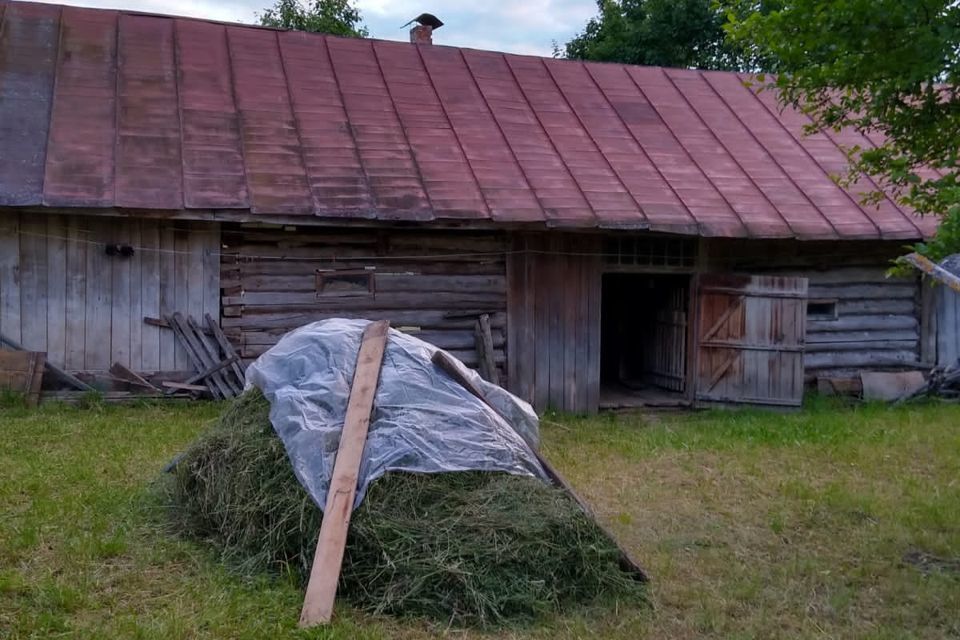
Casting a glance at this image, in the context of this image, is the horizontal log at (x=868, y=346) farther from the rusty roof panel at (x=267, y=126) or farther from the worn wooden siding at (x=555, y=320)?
the rusty roof panel at (x=267, y=126)

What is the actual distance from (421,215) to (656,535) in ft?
16.9

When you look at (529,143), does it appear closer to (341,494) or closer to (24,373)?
(24,373)

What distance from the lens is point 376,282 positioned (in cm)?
1077

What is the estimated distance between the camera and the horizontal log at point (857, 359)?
41.1 ft

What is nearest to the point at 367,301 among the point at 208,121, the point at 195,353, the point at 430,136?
the point at 195,353

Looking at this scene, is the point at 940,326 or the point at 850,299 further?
the point at 940,326

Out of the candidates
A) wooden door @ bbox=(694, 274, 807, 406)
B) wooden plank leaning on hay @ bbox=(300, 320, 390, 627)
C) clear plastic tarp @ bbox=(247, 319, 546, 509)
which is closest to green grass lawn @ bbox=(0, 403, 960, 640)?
wooden plank leaning on hay @ bbox=(300, 320, 390, 627)

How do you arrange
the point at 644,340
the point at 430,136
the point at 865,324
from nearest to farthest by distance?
1. the point at 430,136
2. the point at 865,324
3. the point at 644,340

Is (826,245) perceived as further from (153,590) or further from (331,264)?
(153,590)

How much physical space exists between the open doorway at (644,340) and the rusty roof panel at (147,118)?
5886 mm

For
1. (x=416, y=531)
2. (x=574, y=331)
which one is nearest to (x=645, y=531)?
(x=416, y=531)

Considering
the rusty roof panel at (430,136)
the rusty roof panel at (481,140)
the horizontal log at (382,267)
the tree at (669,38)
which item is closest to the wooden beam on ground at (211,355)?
the horizontal log at (382,267)

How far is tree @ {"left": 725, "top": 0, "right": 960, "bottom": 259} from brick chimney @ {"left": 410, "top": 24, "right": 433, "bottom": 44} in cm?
1029

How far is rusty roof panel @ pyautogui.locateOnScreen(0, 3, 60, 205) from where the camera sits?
9367 mm
